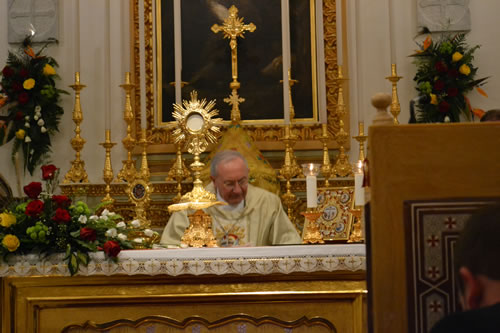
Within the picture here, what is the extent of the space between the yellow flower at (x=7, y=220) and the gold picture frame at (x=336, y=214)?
6.14 ft

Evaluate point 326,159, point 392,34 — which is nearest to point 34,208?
point 326,159

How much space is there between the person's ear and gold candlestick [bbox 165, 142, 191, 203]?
3.92m

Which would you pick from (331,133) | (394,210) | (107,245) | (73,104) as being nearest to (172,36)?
(73,104)

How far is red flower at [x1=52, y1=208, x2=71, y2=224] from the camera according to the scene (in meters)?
4.77

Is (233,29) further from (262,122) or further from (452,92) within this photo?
(452,92)

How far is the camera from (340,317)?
185 inches

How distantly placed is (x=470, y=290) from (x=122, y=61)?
5355 mm

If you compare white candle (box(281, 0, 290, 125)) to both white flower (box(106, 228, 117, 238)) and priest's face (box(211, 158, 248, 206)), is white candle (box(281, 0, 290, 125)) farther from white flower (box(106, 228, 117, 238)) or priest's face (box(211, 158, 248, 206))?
white flower (box(106, 228, 117, 238))

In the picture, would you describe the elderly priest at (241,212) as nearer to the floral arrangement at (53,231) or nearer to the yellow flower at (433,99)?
the floral arrangement at (53,231)

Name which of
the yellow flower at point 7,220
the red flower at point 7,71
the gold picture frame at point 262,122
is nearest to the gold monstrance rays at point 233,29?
the gold picture frame at point 262,122

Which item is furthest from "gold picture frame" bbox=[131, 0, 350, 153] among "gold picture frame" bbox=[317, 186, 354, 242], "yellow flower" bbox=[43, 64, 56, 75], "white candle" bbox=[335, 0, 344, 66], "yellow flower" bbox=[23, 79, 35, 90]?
"gold picture frame" bbox=[317, 186, 354, 242]

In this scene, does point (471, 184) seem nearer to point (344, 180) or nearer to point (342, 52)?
point (344, 180)

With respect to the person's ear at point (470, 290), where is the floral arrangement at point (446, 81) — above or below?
above

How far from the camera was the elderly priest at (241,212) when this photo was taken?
6035mm
